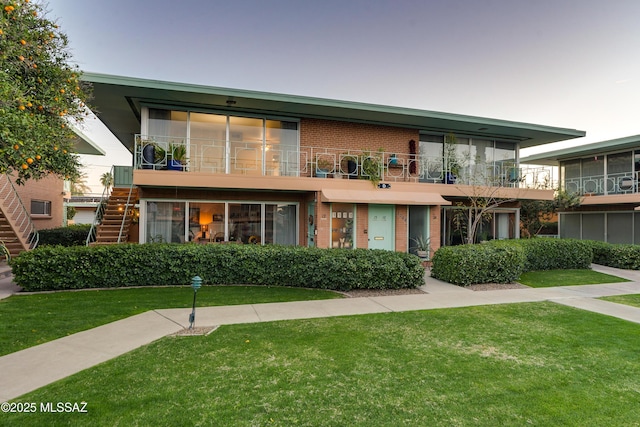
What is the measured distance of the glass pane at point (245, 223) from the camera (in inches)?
524

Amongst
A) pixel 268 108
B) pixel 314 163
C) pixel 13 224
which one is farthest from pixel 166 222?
pixel 13 224

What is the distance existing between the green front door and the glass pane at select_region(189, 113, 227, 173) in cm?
631

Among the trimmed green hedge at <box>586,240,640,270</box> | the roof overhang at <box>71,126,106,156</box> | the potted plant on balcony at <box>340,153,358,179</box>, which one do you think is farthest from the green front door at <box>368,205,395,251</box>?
the roof overhang at <box>71,126,106,156</box>

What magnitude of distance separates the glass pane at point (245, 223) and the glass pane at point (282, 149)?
173 cm

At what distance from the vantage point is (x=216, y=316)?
6.74 meters

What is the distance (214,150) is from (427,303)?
960 centimetres

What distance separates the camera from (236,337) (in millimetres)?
5527

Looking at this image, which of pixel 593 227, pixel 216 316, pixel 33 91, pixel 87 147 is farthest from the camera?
pixel 593 227

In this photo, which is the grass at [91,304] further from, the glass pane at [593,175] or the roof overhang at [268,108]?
the glass pane at [593,175]

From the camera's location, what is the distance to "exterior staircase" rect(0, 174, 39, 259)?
523 inches

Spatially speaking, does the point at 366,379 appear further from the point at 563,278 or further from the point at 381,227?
the point at 563,278

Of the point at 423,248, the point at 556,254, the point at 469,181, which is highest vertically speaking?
the point at 469,181

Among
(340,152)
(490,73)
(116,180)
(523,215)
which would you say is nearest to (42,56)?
(340,152)

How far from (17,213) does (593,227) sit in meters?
31.9
